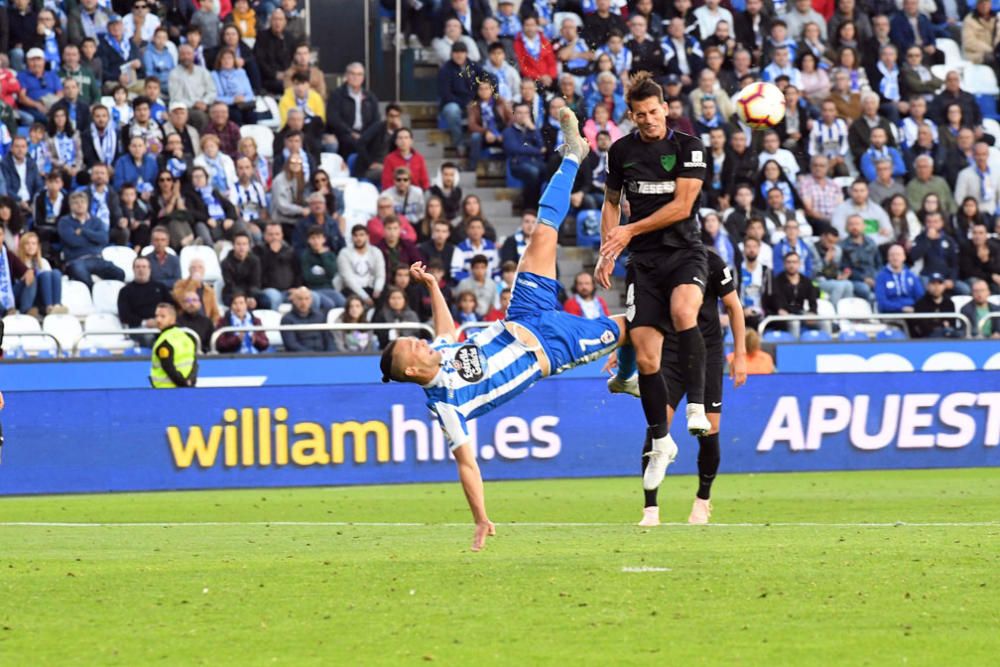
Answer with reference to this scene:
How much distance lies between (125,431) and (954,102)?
15434 millimetres

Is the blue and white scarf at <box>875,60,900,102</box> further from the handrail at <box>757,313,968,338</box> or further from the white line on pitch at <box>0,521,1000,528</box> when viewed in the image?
the white line on pitch at <box>0,521,1000,528</box>

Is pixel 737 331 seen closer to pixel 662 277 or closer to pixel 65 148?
pixel 662 277

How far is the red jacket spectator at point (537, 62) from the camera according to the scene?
83.4 feet

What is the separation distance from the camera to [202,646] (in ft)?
24.5

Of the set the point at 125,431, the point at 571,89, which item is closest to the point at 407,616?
the point at 125,431

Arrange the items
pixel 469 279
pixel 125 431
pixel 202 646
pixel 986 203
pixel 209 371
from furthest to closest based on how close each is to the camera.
Answer: pixel 986 203 → pixel 469 279 → pixel 209 371 → pixel 125 431 → pixel 202 646

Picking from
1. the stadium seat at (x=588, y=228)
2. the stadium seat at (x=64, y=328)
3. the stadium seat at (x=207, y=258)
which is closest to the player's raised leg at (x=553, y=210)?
the stadium seat at (x=64, y=328)

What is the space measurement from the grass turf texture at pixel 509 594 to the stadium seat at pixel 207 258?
29.3 feet

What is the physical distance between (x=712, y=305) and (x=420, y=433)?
6.53 meters

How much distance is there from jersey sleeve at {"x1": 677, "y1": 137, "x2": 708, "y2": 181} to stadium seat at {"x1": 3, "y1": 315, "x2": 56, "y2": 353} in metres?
10.7

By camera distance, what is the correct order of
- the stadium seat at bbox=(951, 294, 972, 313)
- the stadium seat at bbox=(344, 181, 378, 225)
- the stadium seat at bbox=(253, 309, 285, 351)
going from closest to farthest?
1. the stadium seat at bbox=(253, 309, 285, 351)
2. the stadium seat at bbox=(344, 181, 378, 225)
3. the stadium seat at bbox=(951, 294, 972, 313)

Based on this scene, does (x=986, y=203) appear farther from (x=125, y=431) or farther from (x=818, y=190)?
(x=125, y=431)

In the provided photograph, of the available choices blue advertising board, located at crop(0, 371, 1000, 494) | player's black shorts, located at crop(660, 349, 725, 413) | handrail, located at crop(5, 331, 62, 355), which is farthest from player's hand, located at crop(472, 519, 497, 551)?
handrail, located at crop(5, 331, 62, 355)

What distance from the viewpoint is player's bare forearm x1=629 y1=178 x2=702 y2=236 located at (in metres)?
11.9
